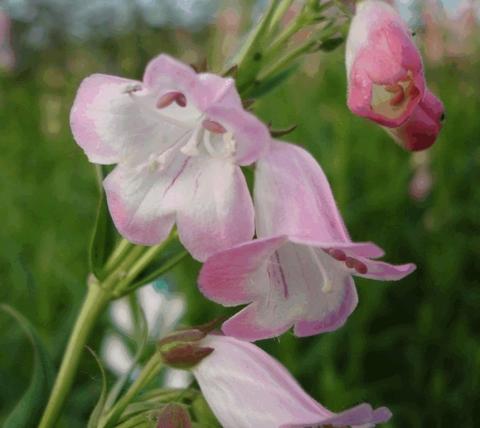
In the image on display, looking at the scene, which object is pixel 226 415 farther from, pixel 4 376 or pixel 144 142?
pixel 4 376

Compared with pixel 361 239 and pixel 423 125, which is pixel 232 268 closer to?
pixel 423 125

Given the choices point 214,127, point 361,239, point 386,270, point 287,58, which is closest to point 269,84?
point 287,58

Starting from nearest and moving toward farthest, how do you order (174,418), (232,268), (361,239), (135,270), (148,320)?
(232,268), (174,418), (135,270), (148,320), (361,239)

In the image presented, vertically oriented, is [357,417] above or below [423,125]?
below

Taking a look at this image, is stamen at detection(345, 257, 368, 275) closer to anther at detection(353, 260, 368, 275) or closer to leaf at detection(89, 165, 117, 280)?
anther at detection(353, 260, 368, 275)

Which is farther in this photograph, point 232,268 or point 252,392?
point 252,392

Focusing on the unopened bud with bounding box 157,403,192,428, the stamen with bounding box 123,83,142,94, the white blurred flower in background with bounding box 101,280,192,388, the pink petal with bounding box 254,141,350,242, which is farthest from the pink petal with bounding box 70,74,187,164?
the white blurred flower in background with bounding box 101,280,192,388

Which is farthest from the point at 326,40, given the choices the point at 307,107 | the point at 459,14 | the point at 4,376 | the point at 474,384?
the point at 459,14

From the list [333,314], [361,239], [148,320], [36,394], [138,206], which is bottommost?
[361,239]
